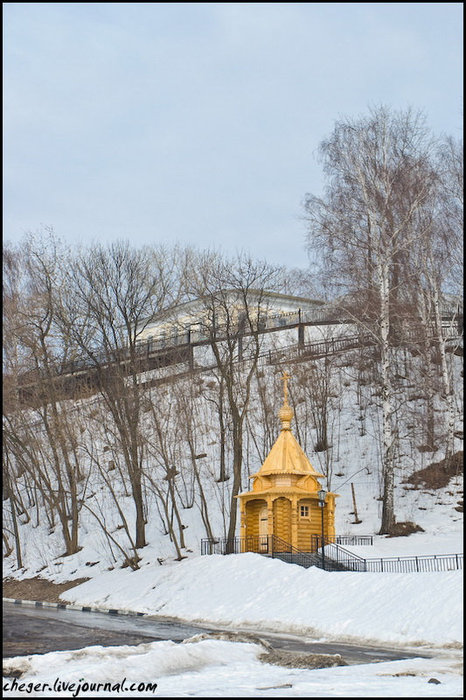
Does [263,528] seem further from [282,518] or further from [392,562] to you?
[392,562]

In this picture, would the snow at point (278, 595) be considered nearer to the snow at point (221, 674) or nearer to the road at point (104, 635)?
the snow at point (221, 674)

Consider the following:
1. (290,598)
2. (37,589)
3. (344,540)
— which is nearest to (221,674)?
(290,598)

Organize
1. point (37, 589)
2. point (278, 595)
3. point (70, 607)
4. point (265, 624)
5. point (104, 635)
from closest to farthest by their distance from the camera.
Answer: point (104, 635) → point (265, 624) → point (278, 595) → point (70, 607) → point (37, 589)

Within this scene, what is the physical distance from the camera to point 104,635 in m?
18.5

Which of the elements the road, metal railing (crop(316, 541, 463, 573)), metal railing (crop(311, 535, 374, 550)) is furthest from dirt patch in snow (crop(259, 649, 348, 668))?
metal railing (crop(311, 535, 374, 550))

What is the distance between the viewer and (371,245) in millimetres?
30109

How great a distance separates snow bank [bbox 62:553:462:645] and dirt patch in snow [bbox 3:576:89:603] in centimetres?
Answer: 85

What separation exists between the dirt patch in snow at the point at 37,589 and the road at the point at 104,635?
4821 millimetres

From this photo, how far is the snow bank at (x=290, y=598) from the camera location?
17734mm

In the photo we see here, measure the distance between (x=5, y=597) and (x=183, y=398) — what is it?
10617 mm

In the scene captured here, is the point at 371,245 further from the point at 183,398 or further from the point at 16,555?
the point at 16,555

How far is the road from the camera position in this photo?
622 inches

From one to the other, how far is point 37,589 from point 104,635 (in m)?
14.0

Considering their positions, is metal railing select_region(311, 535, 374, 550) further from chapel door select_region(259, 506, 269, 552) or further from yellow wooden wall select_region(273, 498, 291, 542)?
Result: chapel door select_region(259, 506, 269, 552)
